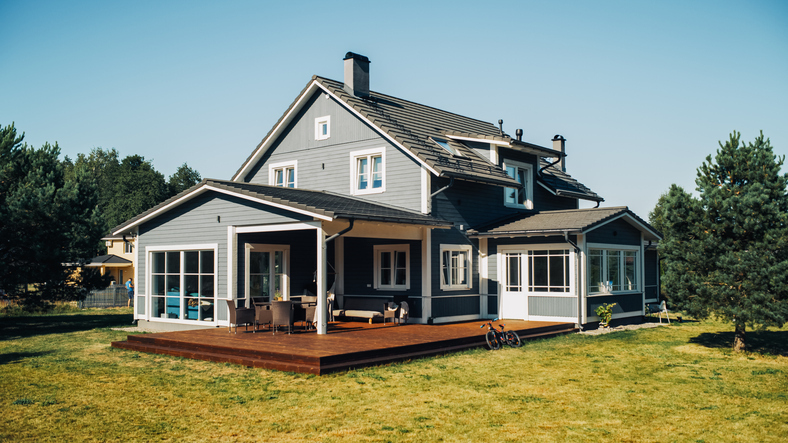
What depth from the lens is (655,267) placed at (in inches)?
1005

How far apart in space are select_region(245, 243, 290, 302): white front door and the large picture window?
0.93m

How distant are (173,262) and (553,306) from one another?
33.9ft

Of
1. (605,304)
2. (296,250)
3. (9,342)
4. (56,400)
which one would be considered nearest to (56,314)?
(9,342)

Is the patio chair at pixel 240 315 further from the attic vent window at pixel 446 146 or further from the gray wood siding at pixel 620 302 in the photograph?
the gray wood siding at pixel 620 302

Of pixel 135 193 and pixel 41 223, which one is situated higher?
pixel 135 193

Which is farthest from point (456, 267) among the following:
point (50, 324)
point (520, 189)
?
point (50, 324)

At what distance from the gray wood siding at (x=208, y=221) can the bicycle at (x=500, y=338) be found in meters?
4.74

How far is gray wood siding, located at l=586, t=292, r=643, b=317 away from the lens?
17.0m

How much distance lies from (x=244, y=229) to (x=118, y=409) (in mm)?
7516

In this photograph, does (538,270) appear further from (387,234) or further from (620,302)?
(387,234)

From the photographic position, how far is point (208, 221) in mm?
15914

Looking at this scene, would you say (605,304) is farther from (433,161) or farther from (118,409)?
(118,409)

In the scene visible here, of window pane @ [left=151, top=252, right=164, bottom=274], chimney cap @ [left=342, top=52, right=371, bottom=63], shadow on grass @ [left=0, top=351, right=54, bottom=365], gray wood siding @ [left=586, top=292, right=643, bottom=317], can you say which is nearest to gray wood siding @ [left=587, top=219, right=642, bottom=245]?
gray wood siding @ [left=586, top=292, right=643, bottom=317]

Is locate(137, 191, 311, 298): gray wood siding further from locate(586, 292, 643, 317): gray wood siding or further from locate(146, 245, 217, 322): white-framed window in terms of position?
locate(586, 292, 643, 317): gray wood siding
